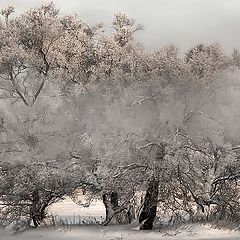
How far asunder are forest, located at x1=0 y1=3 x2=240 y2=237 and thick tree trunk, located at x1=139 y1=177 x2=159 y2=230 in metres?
0.04

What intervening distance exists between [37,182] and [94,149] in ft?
8.38

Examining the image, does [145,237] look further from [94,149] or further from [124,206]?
[94,149]

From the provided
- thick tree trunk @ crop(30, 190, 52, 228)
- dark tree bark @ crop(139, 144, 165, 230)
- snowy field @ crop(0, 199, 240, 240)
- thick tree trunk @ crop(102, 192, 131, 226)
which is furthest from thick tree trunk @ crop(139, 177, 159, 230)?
thick tree trunk @ crop(30, 190, 52, 228)

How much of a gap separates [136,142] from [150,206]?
2476mm

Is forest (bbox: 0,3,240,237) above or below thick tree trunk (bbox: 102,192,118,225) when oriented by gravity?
above

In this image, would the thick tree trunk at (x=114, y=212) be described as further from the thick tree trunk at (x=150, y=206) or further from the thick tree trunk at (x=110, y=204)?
the thick tree trunk at (x=150, y=206)

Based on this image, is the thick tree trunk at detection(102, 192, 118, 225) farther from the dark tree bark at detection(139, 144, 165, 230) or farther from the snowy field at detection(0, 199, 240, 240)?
the dark tree bark at detection(139, 144, 165, 230)

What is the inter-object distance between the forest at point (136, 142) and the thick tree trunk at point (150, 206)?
0.14ft

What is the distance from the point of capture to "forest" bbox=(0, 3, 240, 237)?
21547mm

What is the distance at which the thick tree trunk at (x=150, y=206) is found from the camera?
70.1 ft

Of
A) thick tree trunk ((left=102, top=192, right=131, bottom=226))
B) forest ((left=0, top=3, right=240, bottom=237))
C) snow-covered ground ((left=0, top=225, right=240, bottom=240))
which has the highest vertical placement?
forest ((left=0, top=3, right=240, bottom=237))

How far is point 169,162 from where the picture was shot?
68.4 ft

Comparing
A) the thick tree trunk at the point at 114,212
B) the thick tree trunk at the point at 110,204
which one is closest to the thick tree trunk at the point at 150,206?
the thick tree trunk at the point at 114,212

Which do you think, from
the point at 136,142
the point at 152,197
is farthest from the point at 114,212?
the point at 136,142
